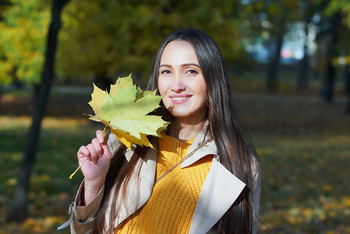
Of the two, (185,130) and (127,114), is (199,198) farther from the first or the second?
(127,114)

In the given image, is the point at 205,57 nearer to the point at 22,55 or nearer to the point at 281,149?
the point at 281,149

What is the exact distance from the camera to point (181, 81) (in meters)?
1.80

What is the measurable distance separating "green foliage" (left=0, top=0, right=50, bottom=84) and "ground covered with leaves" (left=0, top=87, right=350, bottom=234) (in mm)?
1759

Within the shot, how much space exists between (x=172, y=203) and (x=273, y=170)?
21.0 ft

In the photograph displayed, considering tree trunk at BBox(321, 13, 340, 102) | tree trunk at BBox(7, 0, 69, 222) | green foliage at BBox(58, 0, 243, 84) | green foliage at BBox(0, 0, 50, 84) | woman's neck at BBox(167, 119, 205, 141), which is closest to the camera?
woman's neck at BBox(167, 119, 205, 141)

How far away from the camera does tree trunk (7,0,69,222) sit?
4578 mm

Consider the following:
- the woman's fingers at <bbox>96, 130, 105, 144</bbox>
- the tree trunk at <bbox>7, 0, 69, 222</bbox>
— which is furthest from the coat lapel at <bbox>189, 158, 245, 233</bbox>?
the tree trunk at <bbox>7, 0, 69, 222</bbox>

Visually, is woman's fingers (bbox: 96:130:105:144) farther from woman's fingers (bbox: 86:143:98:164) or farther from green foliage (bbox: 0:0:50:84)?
green foliage (bbox: 0:0:50:84)

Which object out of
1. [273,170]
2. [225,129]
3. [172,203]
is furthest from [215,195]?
[273,170]

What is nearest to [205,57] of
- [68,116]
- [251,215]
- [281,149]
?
[251,215]

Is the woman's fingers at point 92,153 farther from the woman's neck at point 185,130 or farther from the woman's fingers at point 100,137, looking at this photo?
the woman's neck at point 185,130

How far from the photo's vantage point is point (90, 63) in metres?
10.6

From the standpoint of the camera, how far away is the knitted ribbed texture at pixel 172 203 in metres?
1.74

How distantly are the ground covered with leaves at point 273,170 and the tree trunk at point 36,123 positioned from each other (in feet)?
0.54
